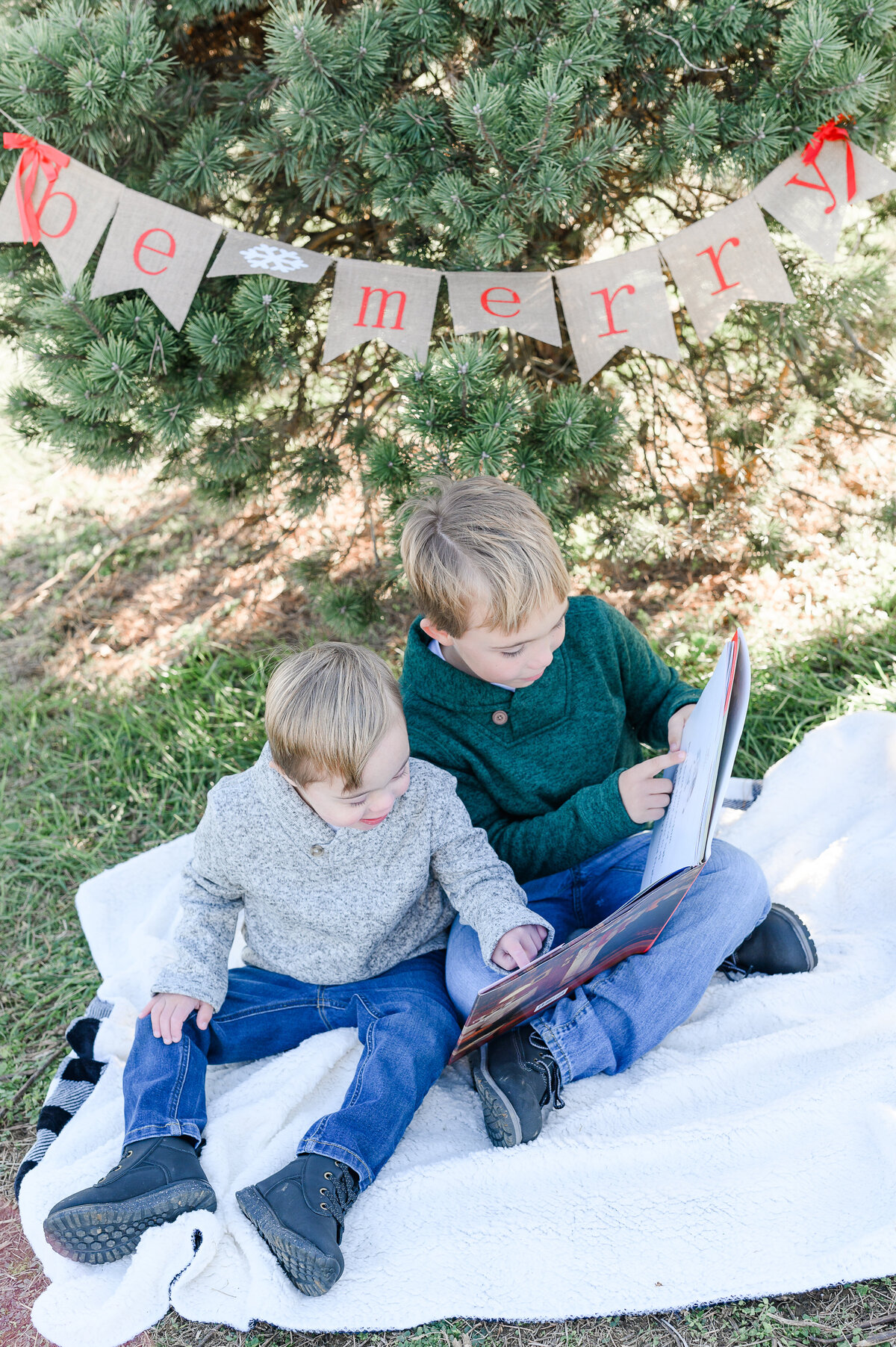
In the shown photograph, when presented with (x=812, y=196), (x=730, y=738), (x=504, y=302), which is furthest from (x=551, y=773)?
(x=812, y=196)

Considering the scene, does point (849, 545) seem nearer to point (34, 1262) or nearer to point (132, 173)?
point (132, 173)

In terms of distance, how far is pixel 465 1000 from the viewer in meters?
1.86

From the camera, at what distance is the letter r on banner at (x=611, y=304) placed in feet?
7.19

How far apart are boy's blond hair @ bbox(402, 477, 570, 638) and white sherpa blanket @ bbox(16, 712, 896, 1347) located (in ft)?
2.63

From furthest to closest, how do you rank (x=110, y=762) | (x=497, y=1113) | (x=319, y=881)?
(x=110, y=762) < (x=319, y=881) < (x=497, y=1113)

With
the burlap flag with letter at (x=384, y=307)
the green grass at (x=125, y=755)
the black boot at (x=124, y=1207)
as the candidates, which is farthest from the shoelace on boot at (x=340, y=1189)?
the burlap flag with letter at (x=384, y=307)

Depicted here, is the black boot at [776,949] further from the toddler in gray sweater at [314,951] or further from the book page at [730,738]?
the book page at [730,738]

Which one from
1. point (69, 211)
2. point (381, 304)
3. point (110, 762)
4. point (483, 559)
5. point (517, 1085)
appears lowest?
point (517, 1085)

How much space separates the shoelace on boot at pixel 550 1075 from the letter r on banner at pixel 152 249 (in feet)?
5.50

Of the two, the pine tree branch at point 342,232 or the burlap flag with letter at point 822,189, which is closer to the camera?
the burlap flag with letter at point 822,189

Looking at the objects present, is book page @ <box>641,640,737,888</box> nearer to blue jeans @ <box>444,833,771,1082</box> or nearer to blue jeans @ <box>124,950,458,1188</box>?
blue jeans @ <box>444,833,771,1082</box>

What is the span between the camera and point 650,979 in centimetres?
178

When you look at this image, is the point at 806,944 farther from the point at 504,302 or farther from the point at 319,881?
the point at 504,302

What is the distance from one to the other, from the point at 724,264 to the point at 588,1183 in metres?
1.76
